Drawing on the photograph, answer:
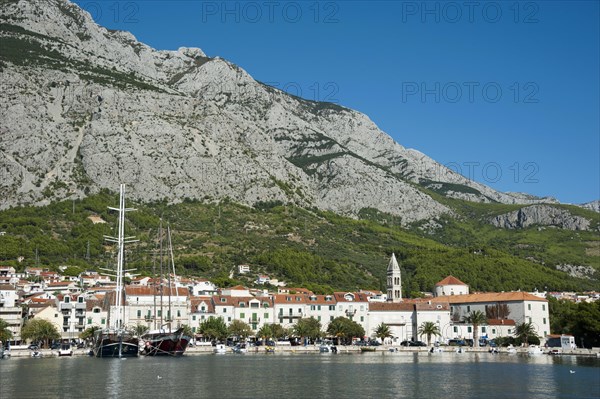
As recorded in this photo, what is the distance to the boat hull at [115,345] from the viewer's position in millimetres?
91562

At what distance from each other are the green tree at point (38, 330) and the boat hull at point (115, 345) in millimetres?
14382

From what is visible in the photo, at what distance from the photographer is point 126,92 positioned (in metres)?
188

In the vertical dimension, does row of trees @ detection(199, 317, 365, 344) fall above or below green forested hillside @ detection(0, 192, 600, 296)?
below

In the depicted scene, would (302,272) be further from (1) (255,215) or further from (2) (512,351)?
(2) (512,351)

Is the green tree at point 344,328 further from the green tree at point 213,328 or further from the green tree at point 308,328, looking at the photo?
the green tree at point 213,328

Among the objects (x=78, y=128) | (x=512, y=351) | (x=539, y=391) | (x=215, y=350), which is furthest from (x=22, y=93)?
(x=539, y=391)

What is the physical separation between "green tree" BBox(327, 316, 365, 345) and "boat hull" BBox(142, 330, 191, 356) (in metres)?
28.9

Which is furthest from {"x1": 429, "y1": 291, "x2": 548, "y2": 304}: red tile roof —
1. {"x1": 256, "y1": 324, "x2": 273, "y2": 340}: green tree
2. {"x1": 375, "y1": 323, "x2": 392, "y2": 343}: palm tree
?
{"x1": 256, "y1": 324, "x2": 273, "y2": 340}: green tree

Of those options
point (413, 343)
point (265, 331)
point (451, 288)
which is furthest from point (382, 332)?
point (451, 288)

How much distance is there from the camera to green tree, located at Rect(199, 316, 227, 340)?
359 ft

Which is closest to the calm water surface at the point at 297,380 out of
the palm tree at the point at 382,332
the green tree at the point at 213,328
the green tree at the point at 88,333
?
the green tree at the point at 213,328

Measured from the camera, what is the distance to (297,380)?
57.8 metres

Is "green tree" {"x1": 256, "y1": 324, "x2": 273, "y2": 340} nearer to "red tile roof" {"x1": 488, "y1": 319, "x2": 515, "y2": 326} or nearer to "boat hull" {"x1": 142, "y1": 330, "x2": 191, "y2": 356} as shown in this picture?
"boat hull" {"x1": 142, "y1": 330, "x2": 191, "y2": 356}

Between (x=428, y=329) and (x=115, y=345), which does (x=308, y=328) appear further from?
(x=115, y=345)
